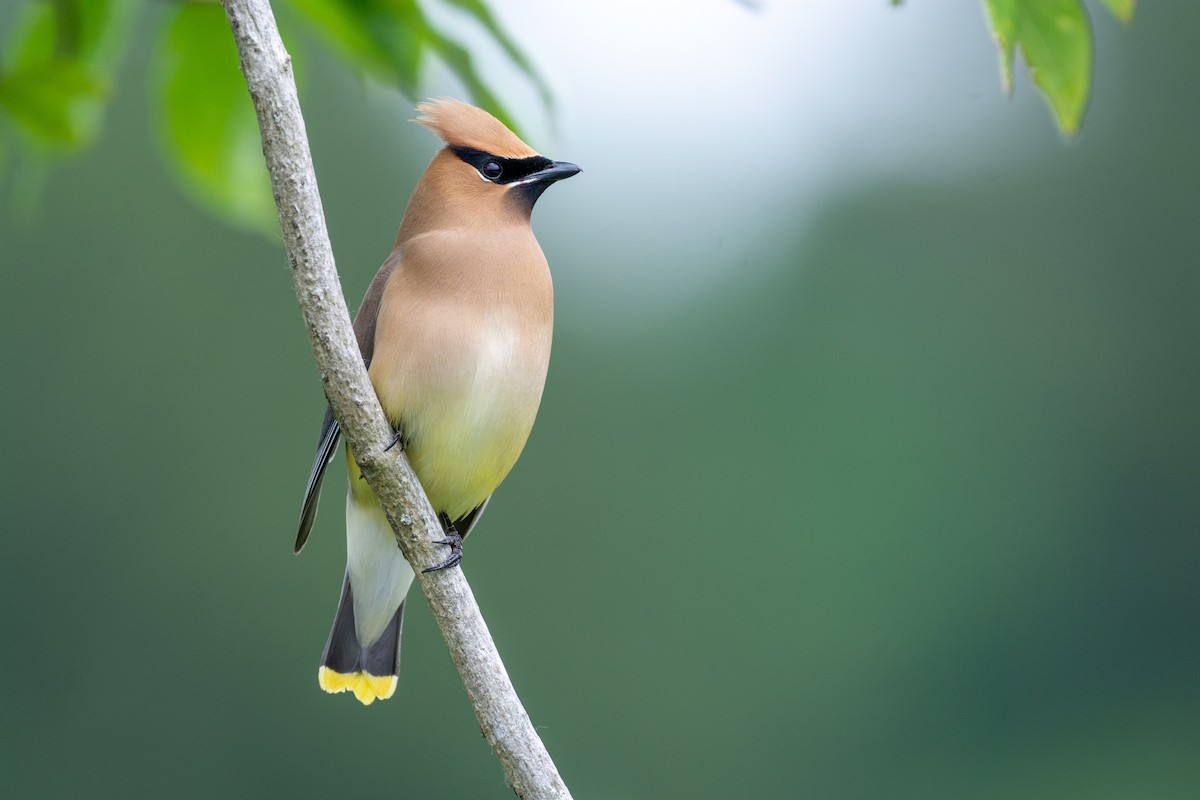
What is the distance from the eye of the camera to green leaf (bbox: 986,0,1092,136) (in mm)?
1800

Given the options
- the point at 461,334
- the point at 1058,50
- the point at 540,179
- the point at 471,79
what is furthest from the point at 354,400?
the point at 1058,50

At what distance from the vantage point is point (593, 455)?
1747 cm

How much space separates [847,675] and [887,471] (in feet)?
8.77

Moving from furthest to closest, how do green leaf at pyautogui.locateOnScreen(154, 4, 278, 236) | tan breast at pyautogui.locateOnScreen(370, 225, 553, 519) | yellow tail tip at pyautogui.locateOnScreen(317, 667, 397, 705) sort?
yellow tail tip at pyautogui.locateOnScreen(317, 667, 397, 705)
tan breast at pyautogui.locateOnScreen(370, 225, 553, 519)
green leaf at pyautogui.locateOnScreen(154, 4, 278, 236)

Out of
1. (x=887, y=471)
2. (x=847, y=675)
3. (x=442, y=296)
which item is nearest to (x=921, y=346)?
(x=887, y=471)

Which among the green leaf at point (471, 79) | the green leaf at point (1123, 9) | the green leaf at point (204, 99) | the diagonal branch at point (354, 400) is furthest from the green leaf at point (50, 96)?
the green leaf at point (1123, 9)

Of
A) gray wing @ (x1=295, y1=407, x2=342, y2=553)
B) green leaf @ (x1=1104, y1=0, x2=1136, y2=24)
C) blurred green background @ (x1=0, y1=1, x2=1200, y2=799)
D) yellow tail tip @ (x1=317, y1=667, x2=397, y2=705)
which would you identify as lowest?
blurred green background @ (x1=0, y1=1, x2=1200, y2=799)

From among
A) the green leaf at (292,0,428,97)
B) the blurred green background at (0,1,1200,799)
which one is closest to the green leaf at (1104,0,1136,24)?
the green leaf at (292,0,428,97)

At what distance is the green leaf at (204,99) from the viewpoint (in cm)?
→ 222

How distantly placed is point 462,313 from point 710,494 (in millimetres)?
15652

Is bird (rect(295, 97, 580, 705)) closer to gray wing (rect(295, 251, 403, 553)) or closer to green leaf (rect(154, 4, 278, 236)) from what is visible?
gray wing (rect(295, 251, 403, 553))

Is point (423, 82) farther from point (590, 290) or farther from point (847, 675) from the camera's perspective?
point (847, 675)

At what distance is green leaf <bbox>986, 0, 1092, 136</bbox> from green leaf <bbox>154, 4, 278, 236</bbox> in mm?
1062

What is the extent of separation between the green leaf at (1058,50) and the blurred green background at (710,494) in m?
10.4
